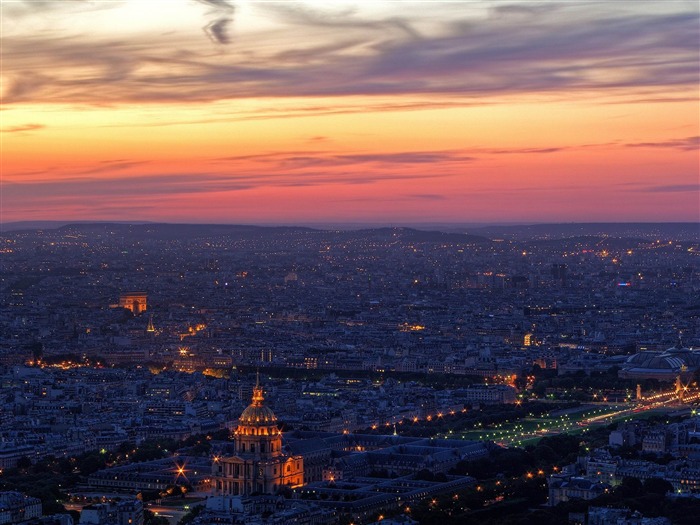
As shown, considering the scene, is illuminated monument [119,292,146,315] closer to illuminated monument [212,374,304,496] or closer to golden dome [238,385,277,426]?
golden dome [238,385,277,426]

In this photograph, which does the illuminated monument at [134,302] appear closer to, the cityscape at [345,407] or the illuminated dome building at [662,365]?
the cityscape at [345,407]

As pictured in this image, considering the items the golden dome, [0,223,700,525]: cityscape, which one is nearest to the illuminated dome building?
[0,223,700,525]: cityscape

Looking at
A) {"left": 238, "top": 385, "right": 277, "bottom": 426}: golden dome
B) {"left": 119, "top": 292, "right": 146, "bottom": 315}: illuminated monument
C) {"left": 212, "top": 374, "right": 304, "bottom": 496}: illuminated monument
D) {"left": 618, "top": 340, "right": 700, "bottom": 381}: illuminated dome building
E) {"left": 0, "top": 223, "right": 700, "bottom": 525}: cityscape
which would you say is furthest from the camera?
{"left": 119, "top": 292, "right": 146, "bottom": 315}: illuminated monument

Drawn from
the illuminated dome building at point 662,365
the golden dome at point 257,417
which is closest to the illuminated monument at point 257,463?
the golden dome at point 257,417

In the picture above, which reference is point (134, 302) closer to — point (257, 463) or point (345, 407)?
point (345, 407)

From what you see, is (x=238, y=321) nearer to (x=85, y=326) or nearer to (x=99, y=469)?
(x=85, y=326)
